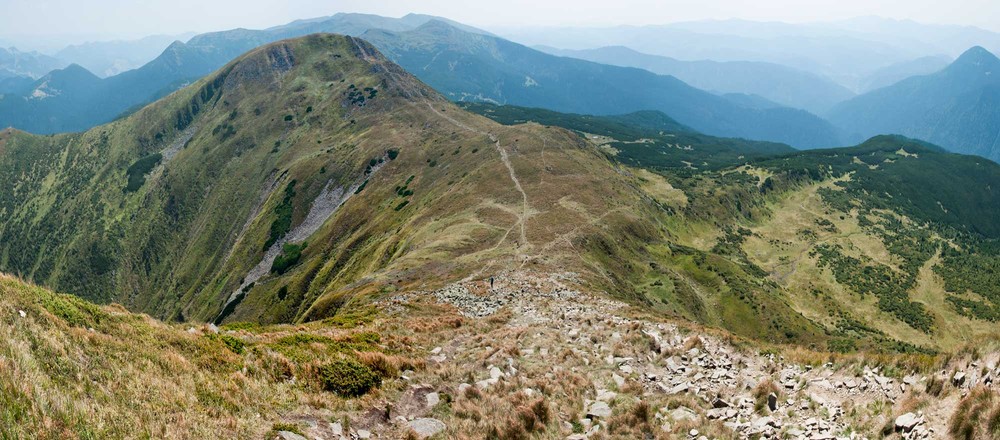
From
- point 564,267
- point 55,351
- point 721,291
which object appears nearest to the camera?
point 55,351

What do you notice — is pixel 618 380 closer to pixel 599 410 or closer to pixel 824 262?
pixel 599 410

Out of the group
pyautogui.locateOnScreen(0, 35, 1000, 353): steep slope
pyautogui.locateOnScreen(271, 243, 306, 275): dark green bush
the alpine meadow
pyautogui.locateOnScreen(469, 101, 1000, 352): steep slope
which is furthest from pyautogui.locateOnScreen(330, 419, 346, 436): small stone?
pyautogui.locateOnScreen(271, 243, 306, 275): dark green bush

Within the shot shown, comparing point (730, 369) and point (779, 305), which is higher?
point (730, 369)

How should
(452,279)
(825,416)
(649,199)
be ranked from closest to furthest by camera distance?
(825,416), (452,279), (649,199)

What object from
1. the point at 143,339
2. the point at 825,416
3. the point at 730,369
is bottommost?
the point at 730,369

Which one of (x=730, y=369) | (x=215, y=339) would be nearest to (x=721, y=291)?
(x=730, y=369)

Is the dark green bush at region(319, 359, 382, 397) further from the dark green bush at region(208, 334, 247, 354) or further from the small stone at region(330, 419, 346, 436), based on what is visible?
the dark green bush at region(208, 334, 247, 354)

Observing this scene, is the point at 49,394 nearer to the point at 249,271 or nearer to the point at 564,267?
the point at 564,267
